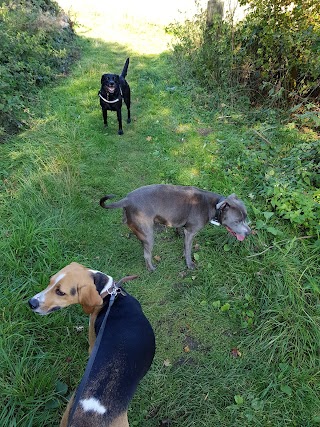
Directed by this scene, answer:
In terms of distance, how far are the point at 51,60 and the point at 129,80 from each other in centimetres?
209

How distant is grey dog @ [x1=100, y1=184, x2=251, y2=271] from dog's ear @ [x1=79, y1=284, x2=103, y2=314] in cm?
113

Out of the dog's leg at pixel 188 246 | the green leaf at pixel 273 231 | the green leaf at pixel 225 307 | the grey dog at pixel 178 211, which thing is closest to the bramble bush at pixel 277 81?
the green leaf at pixel 273 231

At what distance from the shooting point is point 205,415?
2.82 m

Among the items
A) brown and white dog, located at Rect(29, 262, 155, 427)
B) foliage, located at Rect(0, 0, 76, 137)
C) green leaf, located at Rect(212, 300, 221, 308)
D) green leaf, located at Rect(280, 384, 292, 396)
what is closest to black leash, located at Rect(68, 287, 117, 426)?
brown and white dog, located at Rect(29, 262, 155, 427)

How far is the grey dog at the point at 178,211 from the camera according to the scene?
3697 millimetres

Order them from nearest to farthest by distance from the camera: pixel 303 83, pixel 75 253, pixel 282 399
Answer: pixel 282 399
pixel 75 253
pixel 303 83

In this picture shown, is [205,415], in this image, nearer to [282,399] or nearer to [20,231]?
[282,399]

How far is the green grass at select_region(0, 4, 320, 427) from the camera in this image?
9.26 ft

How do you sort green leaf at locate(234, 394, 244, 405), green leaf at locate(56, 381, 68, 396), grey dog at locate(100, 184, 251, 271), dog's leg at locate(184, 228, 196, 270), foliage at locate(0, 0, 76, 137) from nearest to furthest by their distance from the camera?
1. green leaf at locate(56, 381, 68, 396)
2. green leaf at locate(234, 394, 244, 405)
3. grey dog at locate(100, 184, 251, 271)
4. dog's leg at locate(184, 228, 196, 270)
5. foliage at locate(0, 0, 76, 137)

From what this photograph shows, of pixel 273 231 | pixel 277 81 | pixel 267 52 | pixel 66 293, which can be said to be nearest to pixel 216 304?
pixel 273 231

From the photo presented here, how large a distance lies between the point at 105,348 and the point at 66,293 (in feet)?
2.00

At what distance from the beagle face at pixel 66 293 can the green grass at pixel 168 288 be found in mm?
518

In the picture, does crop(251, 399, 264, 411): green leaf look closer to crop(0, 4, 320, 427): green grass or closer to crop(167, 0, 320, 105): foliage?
crop(0, 4, 320, 427): green grass

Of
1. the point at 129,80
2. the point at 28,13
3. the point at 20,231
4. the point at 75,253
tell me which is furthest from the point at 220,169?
the point at 28,13
